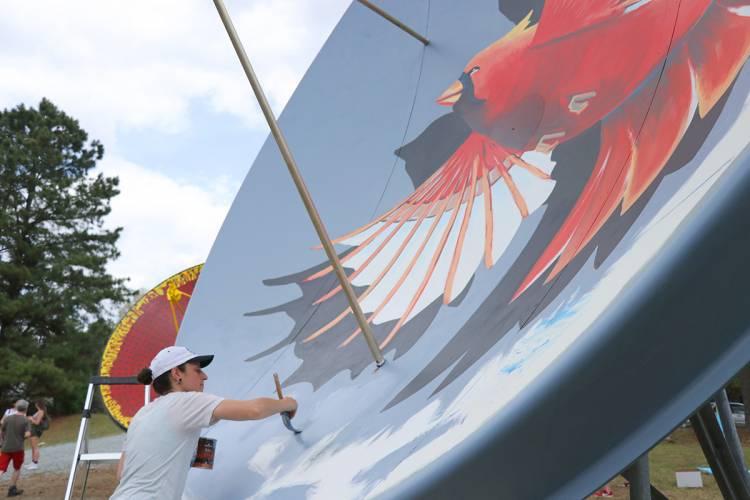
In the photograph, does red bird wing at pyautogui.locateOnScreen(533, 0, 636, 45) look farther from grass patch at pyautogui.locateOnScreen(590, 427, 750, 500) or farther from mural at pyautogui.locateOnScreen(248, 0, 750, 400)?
grass patch at pyautogui.locateOnScreen(590, 427, 750, 500)

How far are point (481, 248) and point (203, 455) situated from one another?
138 centimetres

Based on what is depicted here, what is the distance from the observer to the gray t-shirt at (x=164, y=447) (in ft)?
8.15

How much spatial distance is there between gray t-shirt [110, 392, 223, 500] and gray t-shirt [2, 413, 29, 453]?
9.82 m

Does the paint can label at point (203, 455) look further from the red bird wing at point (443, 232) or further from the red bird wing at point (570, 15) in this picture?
the red bird wing at point (570, 15)

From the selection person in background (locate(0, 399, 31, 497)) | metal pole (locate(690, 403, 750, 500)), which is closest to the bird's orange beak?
metal pole (locate(690, 403, 750, 500))

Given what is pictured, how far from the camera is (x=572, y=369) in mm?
1347

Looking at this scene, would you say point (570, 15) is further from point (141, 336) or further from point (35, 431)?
point (35, 431)

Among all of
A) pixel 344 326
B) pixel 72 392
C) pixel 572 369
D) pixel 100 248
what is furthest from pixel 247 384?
pixel 100 248

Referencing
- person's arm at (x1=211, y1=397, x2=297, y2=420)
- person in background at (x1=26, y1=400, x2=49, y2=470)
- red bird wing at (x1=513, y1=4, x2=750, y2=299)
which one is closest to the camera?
red bird wing at (x1=513, y1=4, x2=750, y2=299)

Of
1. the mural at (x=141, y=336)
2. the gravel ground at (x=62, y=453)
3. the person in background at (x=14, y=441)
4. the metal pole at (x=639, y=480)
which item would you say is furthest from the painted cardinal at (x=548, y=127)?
the gravel ground at (x=62, y=453)

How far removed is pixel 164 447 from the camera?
2.51 meters

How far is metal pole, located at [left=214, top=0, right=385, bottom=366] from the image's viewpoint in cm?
260

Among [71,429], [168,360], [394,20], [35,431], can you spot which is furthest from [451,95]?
[71,429]

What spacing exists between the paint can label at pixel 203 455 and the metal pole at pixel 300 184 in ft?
2.43
